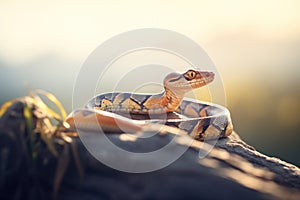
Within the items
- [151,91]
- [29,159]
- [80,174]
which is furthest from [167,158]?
[151,91]

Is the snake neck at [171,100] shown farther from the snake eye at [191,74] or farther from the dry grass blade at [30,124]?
the dry grass blade at [30,124]

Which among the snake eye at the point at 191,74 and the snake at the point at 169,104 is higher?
the snake eye at the point at 191,74

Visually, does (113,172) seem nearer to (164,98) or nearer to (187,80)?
(164,98)

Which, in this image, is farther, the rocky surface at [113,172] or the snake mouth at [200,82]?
the snake mouth at [200,82]

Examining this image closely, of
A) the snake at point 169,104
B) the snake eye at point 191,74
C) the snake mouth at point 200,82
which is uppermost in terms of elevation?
the snake eye at point 191,74

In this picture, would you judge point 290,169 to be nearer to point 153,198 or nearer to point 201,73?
point 153,198

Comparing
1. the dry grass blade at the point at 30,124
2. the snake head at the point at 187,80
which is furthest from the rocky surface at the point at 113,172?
the snake head at the point at 187,80
